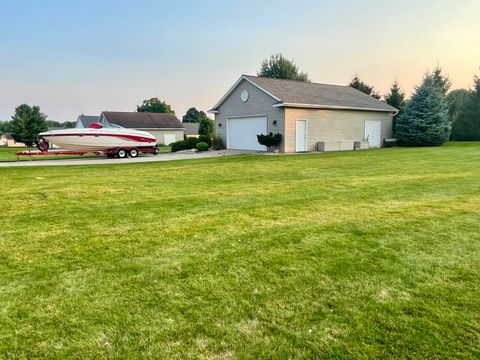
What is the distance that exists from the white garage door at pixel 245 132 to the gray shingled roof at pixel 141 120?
77.9ft

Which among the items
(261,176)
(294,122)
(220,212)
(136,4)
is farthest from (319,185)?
Result: (136,4)

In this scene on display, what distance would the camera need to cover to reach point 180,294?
2.73 metres

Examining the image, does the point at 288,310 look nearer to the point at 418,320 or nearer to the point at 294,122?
the point at 418,320

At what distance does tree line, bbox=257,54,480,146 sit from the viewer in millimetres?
23156

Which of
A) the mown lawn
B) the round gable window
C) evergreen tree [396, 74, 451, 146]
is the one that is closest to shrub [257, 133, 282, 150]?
the round gable window

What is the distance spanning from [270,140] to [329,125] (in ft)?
14.4

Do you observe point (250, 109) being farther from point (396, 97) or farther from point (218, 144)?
point (396, 97)

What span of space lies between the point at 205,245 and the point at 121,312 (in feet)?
4.82

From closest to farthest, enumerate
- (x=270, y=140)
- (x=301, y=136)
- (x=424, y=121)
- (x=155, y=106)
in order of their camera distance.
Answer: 1. (x=270, y=140)
2. (x=301, y=136)
3. (x=424, y=121)
4. (x=155, y=106)

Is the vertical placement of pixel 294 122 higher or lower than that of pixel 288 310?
higher

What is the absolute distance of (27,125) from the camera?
140 ft

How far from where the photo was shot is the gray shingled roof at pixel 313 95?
1891 cm

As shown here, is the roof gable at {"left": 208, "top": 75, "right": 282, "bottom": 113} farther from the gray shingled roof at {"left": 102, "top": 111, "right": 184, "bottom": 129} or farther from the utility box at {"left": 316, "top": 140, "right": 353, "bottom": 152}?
the gray shingled roof at {"left": 102, "top": 111, "right": 184, "bottom": 129}

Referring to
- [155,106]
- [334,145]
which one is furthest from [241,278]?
[155,106]
